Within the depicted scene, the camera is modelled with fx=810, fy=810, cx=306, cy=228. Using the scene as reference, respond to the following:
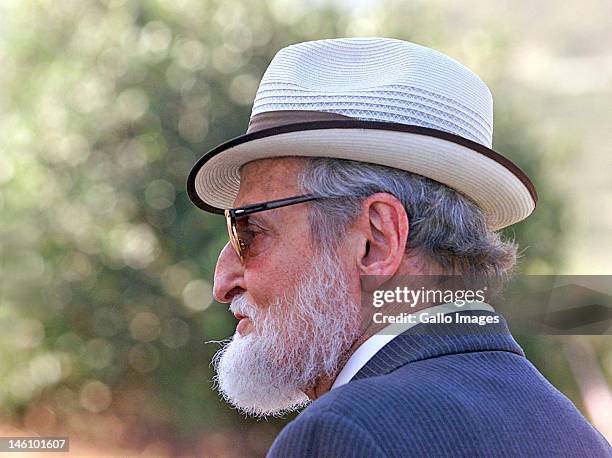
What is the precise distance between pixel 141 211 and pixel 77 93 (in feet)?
2.91

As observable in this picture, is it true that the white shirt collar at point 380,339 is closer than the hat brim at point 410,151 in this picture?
Yes

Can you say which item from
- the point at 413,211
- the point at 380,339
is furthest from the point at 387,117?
the point at 380,339

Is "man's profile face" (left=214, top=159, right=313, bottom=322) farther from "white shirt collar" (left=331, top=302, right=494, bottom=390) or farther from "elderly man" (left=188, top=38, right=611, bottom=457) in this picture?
"white shirt collar" (left=331, top=302, right=494, bottom=390)

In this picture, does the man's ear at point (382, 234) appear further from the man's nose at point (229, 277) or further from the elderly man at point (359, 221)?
the man's nose at point (229, 277)

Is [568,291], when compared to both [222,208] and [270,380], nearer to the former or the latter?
[222,208]

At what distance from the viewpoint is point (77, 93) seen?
5184 mm

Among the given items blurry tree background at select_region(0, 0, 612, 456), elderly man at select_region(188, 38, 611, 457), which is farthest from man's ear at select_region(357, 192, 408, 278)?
blurry tree background at select_region(0, 0, 612, 456)

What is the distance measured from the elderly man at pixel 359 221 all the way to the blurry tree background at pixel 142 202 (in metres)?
3.17

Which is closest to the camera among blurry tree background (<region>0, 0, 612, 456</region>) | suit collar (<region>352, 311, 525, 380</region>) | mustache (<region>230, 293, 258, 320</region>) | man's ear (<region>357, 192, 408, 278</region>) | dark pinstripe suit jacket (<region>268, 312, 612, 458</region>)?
dark pinstripe suit jacket (<region>268, 312, 612, 458</region>)

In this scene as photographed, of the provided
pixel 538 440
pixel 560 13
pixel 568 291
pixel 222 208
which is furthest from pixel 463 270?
pixel 560 13

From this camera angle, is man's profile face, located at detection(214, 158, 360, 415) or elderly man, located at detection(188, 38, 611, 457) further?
man's profile face, located at detection(214, 158, 360, 415)

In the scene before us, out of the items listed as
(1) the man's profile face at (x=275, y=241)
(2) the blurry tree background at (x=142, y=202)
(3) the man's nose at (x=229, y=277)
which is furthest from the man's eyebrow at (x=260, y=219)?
(2) the blurry tree background at (x=142, y=202)

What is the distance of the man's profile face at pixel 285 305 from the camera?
1567 mm

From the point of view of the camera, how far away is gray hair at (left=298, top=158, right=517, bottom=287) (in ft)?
5.11
